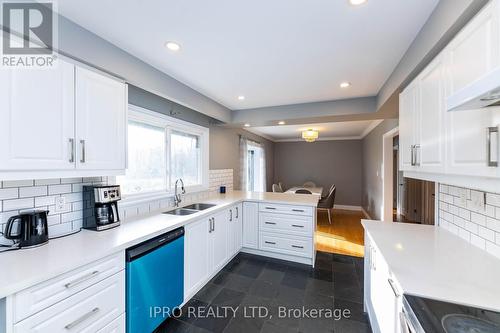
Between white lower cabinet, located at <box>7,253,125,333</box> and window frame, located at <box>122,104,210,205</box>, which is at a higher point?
window frame, located at <box>122,104,210,205</box>

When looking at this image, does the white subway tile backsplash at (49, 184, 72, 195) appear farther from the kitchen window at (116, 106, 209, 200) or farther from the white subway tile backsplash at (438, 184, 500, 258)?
the white subway tile backsplash at (438, 184, 500, 258)

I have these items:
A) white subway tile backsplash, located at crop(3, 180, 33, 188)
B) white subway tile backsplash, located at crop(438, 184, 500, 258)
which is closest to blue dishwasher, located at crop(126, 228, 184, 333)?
white subway tile backsplash, located at crop(3, 180, 33, 188)

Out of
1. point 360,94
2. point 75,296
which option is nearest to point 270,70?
point 360,94

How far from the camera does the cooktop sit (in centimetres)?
78

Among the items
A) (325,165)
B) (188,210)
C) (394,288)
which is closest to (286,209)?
(188,210)

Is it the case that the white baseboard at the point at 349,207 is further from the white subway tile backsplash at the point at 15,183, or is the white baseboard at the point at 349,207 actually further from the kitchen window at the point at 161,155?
the white subway tile backsplash at the point at 15,183

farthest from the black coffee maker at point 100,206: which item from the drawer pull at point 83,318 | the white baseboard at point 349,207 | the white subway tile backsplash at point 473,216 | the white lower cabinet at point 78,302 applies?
the white baseboard at point 349,207

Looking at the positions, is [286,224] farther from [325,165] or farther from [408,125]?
[325,165]

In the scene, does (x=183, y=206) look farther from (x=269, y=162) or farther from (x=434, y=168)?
(x=269, y=162)

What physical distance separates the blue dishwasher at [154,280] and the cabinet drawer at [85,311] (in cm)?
8

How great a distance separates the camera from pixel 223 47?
1.83 m

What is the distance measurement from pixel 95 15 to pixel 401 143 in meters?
2.63

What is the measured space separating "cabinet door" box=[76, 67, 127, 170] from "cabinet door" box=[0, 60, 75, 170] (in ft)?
0.21

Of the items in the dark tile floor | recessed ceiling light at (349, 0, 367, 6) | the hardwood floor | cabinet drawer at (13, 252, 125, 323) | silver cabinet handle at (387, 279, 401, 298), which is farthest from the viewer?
the hardwood floor
